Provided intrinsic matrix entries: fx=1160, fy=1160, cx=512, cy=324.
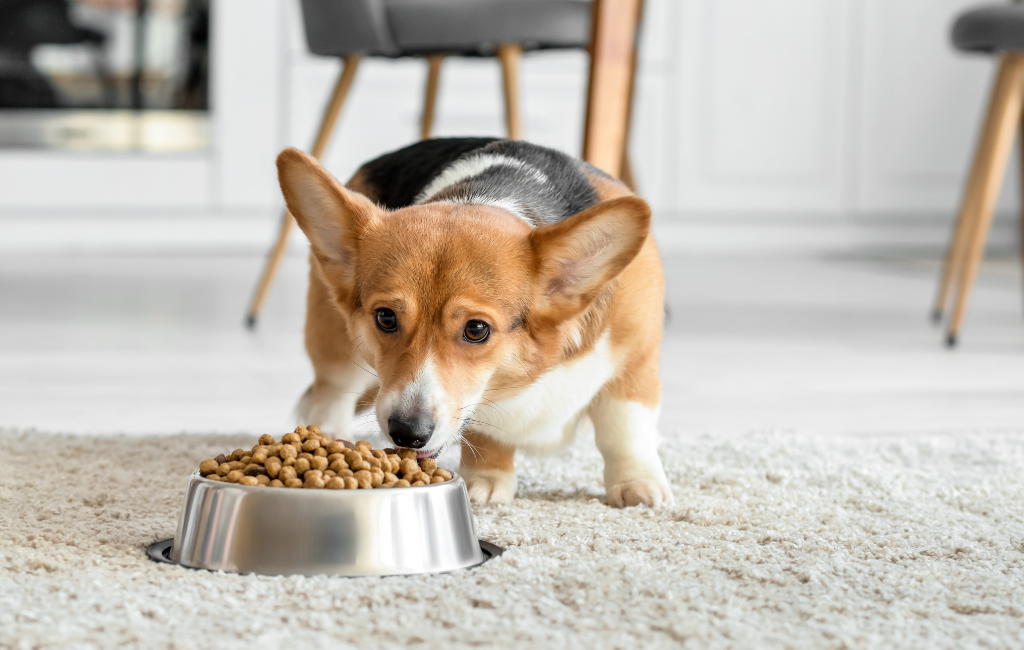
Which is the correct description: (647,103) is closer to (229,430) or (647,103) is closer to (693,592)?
(229,430)

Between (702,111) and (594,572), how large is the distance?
4663 mm

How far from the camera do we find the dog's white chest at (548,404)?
54.7 inches

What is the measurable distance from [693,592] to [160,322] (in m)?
2.36

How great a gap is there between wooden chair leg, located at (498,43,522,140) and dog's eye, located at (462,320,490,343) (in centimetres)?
163

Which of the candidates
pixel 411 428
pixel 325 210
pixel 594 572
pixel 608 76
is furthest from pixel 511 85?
pixel 594 572

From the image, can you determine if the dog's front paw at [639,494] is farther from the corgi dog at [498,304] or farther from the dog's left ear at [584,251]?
the dog's left ear at [584,251]

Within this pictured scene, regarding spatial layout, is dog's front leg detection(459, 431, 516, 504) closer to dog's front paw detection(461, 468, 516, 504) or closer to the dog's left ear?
dog's front paw detection(461, 468, 516, 504)

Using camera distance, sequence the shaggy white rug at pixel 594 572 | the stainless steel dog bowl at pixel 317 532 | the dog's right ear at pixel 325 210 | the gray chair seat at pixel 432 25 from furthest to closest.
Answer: the gray chair seat at pixel 432 25, the dog's right ear at pixel 325 210, the stainless steel dog bowl at pixel 317 532, the shaggy white rug at pixel 594 572

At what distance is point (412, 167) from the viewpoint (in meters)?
1.66

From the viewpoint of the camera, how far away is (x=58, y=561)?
3.54ft

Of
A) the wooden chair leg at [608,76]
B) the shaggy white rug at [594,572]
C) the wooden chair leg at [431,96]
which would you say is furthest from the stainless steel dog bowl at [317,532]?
the wooden chair leg at [431,96]

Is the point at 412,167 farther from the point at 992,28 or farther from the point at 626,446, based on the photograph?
the point at 992,28

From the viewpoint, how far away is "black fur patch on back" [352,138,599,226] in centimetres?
145

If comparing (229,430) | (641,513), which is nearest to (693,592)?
(641,513)
